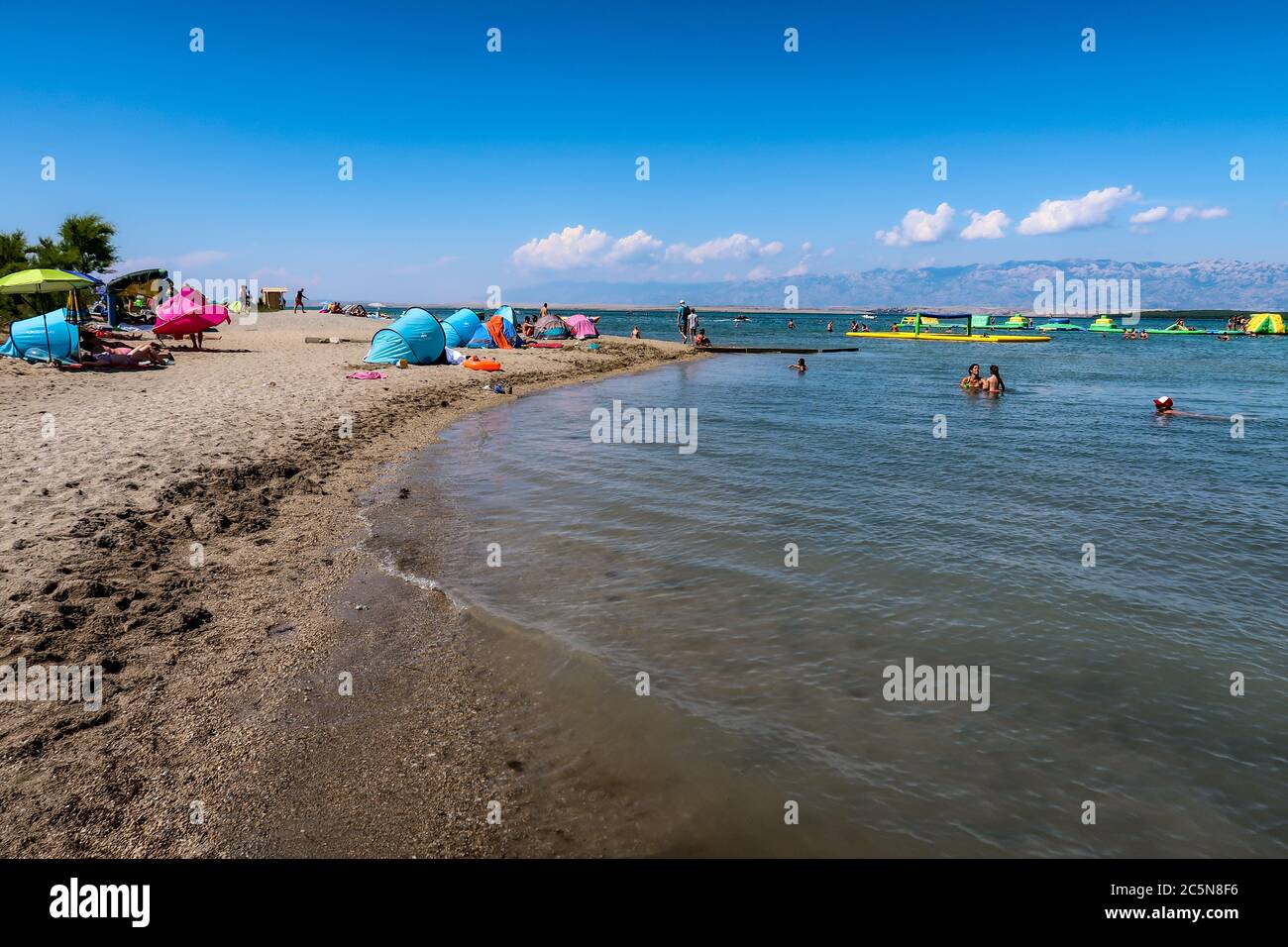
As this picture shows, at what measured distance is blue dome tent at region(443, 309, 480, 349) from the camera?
3969 cm

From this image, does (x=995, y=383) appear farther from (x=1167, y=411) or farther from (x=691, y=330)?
(x=691, y=330)

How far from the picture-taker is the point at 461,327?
4034cm

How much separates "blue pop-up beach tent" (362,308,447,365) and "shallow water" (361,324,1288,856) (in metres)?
14.4

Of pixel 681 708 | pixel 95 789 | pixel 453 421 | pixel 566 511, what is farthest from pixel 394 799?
pixel 453 421

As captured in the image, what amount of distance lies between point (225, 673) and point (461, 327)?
36270 mm

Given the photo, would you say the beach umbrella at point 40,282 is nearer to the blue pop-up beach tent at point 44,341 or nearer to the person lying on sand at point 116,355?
the blue pop-up beach tent at point 44,341

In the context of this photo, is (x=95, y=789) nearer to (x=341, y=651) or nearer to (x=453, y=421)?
(x=341, y=651)

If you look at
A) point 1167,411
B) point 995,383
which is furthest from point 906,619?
point 995,383

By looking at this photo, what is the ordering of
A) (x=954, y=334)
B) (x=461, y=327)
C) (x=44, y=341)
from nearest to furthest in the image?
(x=44, y=341) < (x=461, y=327) < (x=954, y=334)

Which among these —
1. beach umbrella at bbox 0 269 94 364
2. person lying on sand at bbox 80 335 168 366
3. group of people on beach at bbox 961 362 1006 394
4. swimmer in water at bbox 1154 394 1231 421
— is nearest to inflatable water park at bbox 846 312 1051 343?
group of people on beach at bbox 961 362 1006 394

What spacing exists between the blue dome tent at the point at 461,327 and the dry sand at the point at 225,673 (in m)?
26.7

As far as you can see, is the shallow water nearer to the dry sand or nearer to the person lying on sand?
the dry sand
